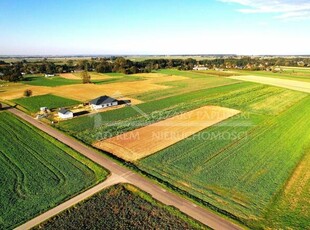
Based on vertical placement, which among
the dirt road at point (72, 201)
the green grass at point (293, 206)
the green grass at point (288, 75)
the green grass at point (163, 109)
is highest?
the green grass at point (288, 75)

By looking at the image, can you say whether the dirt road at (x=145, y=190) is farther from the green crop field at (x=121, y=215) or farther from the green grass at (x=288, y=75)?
the green grass at (x=288, y=75)

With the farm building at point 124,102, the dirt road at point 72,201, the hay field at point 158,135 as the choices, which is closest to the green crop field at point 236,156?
the hay field at point 158,135

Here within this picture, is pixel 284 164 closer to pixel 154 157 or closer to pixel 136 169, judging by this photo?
pixel 154 157

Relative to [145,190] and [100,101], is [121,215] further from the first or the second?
[100,101]

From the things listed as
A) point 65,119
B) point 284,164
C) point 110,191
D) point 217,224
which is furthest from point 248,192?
point 65,119

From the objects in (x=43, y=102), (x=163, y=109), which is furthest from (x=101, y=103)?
(x=43, y=102)

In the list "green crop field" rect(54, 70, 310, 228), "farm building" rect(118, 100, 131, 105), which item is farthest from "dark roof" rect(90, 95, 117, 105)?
"green crop field" rect(54, 70, 310, 228)
